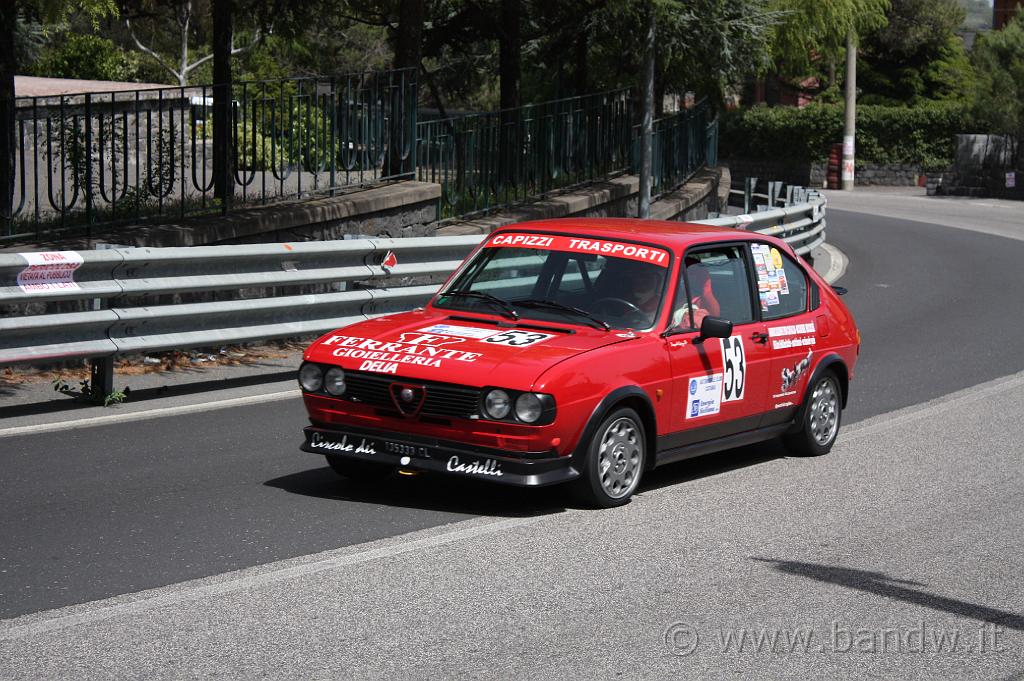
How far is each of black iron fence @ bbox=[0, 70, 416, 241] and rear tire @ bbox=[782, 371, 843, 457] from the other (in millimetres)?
6443

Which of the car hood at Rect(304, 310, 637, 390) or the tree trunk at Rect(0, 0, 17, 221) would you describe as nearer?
the car hood at Rect(304, 310, 637, 390)

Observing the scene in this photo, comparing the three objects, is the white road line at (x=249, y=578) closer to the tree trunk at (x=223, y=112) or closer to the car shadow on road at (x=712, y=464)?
the car shadow on road at (x=712, y=464)

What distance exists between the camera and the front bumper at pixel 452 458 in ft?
23.4

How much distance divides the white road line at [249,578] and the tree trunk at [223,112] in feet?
24.0

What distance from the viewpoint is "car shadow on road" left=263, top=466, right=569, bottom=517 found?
24.9ft

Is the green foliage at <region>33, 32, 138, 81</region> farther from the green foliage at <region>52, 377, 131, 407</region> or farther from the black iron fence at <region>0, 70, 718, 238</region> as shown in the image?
the green foliage at <region>52, 377, 131, 407</region>

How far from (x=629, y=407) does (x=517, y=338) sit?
69 centimetres

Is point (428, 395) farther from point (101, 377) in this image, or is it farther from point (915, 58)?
point (915, 58)

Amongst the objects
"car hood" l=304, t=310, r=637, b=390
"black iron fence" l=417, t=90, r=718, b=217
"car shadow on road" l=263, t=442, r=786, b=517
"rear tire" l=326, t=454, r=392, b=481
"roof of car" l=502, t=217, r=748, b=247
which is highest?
"black iron fence" l=417, t=90, r=718, b=217

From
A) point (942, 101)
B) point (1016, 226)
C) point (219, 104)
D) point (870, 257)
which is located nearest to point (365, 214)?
point (219, 104)

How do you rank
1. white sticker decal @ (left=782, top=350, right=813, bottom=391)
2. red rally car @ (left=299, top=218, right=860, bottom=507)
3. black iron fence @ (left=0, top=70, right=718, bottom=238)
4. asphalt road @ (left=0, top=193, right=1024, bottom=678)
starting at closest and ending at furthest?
asphalt road @ (left=0, top=193, right=1024, bottom=678), red rally car @ (left=299, top=218, right=860, bottom=507), white sticker decal @ (left=782, top=350, right=813, bottom=391), black iron fence @ (left=0, top=70, right=718, bottom=238)

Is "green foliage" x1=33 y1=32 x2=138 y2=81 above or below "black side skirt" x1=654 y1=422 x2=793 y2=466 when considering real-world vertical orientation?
above

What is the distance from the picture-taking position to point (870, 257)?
2630cm

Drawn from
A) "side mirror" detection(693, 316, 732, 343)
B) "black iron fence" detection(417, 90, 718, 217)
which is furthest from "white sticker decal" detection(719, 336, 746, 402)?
"black iron fence" detection(417, 90, 718, 217)
